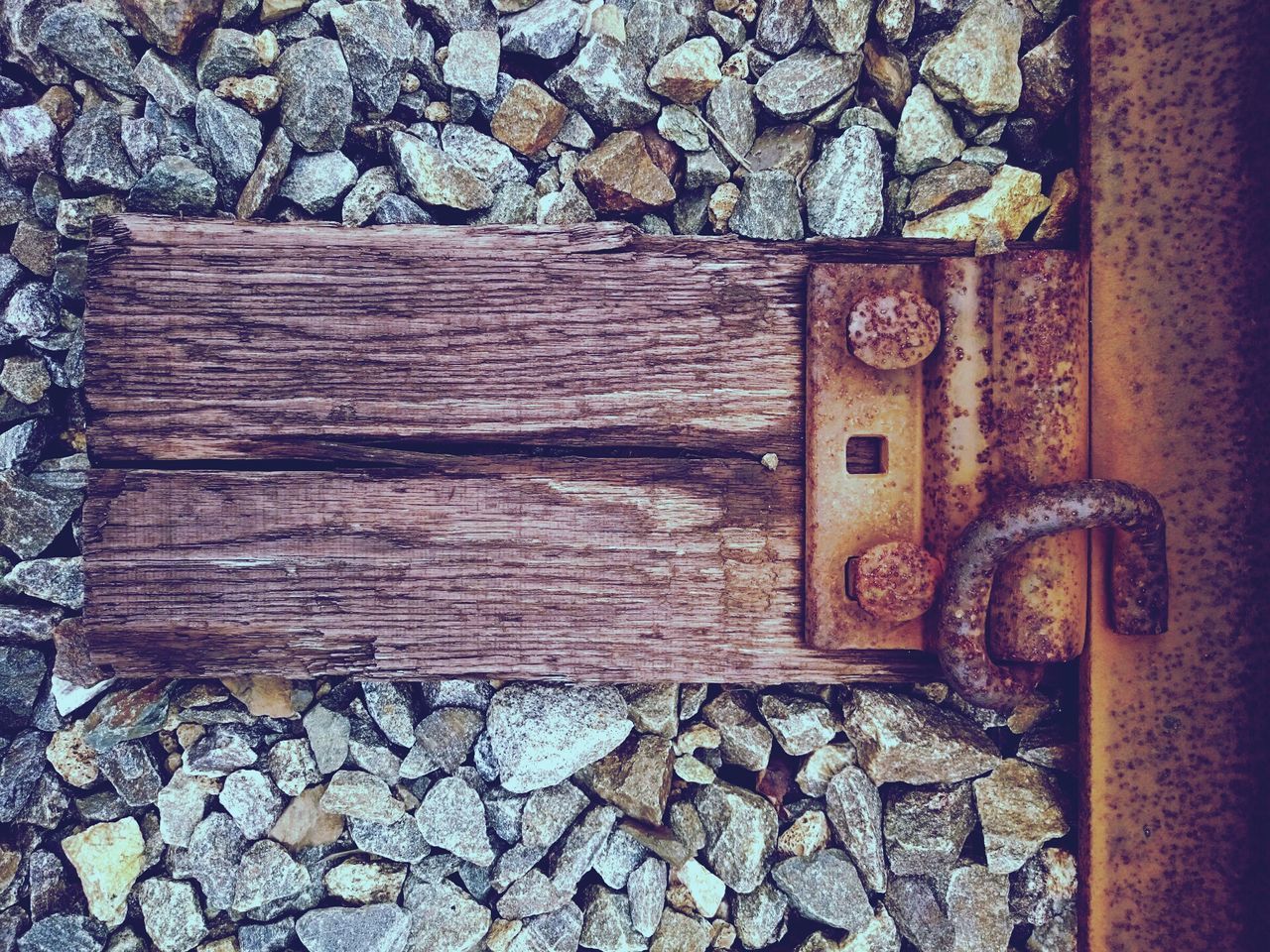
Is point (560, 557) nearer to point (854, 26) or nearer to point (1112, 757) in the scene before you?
point (1112, 757)

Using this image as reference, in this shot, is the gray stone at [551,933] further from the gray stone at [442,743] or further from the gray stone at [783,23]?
the gray stone at [783,23]

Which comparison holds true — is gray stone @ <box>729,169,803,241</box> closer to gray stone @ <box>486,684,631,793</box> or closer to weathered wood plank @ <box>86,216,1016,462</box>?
weathered wood plank @ <box>86,216,1016,462</box>

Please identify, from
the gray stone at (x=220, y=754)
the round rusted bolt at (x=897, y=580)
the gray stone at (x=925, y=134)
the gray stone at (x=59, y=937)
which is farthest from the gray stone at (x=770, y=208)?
the gray stone at (x=59, y=937)

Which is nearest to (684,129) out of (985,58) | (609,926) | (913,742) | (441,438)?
(985,58)

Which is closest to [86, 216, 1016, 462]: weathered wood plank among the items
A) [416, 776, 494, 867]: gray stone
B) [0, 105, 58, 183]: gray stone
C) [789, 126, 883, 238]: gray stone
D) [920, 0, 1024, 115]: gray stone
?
[789, 126, 883, 238]: gray stone

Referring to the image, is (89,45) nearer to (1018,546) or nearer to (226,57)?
(226,57)
